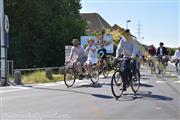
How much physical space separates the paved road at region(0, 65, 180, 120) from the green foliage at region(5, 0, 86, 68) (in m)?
30.1

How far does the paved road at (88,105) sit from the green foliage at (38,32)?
3015 centimetres

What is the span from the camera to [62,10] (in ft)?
174

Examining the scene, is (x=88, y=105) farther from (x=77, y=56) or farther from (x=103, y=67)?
(x=103, y=67)

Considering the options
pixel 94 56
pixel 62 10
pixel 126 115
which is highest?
pixel 62 10

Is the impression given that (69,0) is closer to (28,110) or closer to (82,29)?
(82,29)

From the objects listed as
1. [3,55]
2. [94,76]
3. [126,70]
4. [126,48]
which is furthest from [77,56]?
[126,70]

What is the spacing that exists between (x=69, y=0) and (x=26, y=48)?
38.3 ft

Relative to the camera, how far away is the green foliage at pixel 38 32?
148 ft

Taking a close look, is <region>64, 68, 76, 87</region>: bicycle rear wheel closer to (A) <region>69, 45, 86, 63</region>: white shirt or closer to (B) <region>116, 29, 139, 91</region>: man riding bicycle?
(A) <region>69, 45, 86, 63</region>: white shirt

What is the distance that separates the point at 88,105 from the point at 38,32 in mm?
36092

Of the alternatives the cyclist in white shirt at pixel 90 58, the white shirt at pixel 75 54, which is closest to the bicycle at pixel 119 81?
the white shirt at pixel 75 54

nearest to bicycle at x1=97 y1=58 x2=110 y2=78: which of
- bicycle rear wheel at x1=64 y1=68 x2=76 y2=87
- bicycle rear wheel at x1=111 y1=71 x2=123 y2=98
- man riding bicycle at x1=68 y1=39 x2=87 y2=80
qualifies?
man riding bicycle at x1=68 y1=39 x2=87 y2=80

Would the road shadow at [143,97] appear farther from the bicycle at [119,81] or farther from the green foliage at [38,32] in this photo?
the green foliage at [38,32]

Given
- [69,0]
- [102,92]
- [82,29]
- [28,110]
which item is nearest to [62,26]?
[82,29]
